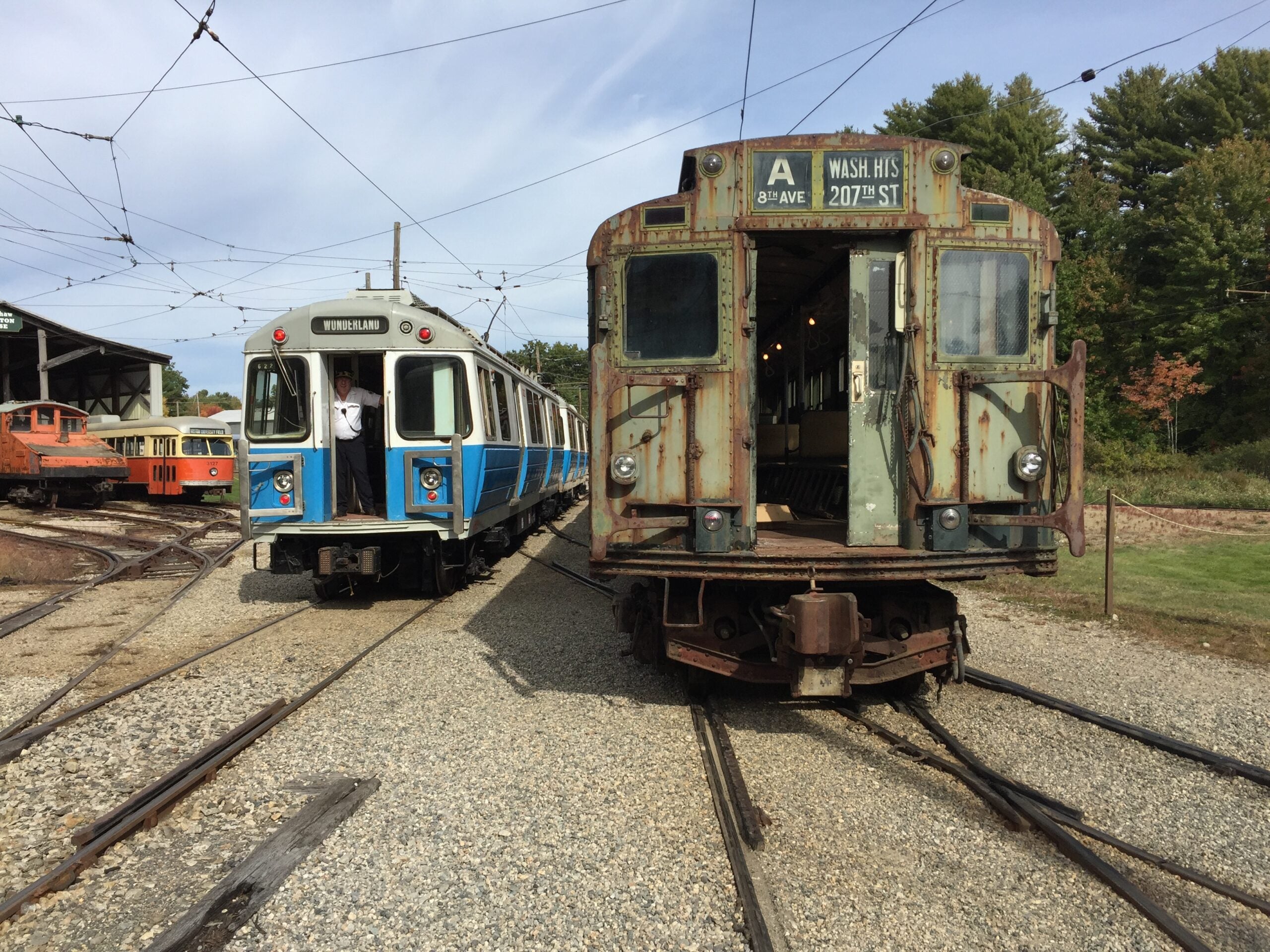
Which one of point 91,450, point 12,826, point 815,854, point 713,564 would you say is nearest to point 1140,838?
point 815,854

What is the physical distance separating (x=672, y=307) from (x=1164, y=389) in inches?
1203

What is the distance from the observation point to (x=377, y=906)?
3291 millimetres

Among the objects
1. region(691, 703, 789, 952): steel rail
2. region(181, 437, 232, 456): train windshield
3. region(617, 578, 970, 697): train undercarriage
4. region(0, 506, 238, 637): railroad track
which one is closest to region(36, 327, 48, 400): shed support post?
region(181, 437, 232, 456): train windshield

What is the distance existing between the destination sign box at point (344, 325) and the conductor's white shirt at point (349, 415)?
682 millimetres

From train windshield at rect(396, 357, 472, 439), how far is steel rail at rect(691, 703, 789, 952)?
538 cm

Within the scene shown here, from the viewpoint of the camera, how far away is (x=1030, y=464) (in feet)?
16.4

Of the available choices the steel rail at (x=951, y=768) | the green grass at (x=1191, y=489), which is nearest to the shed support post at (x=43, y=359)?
the steel rail at (x=951, y=768)

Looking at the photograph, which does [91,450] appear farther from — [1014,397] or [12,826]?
[1014,397]

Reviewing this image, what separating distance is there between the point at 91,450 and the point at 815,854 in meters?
24.3

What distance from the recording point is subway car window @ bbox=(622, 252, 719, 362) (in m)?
5.16

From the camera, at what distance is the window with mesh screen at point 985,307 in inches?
200

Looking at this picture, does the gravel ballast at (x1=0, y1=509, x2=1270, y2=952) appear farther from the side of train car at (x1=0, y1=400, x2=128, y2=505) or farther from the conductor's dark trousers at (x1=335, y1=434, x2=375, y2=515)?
the side of train car at (x1=0, y1=400, x2=128, y2=505)

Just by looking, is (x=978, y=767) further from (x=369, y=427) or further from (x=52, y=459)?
(x=52, y=459)

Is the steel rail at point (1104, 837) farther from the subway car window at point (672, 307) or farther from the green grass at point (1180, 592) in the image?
the green grass at point (1180, 592)
